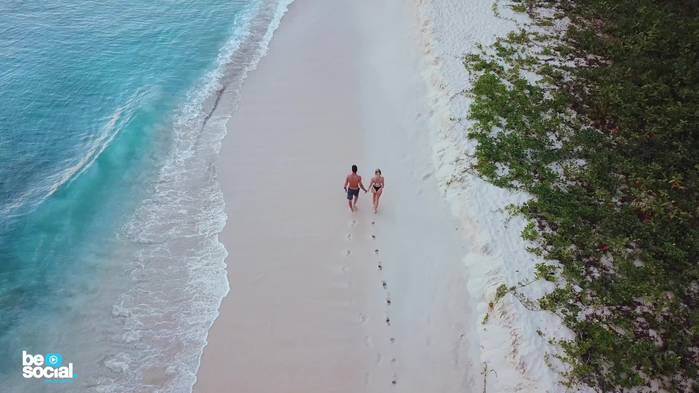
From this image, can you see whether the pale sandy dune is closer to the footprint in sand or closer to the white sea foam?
the footprint in sand

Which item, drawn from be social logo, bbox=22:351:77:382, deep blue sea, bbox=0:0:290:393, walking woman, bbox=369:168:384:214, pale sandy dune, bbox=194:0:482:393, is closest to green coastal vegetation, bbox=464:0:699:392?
pale sandy dune, bbox=194:0:482:393

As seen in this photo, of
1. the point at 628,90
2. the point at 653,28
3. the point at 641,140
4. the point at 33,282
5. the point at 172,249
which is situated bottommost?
the point at 33,282

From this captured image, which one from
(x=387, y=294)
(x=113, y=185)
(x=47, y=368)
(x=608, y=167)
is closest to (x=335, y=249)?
(x=387, y=294)

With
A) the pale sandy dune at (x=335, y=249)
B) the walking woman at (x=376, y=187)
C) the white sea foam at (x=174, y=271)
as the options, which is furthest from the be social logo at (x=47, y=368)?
the walking woman at (x=376, y=187)

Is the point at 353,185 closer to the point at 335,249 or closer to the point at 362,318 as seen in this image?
the point at 335,249

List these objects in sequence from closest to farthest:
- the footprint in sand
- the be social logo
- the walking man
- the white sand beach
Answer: the white sand beach, the be social logo, the footprint in sand, the walking man

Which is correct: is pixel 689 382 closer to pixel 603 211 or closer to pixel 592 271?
pixel 592 271

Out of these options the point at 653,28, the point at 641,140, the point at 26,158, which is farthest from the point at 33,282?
the point at 653,28
